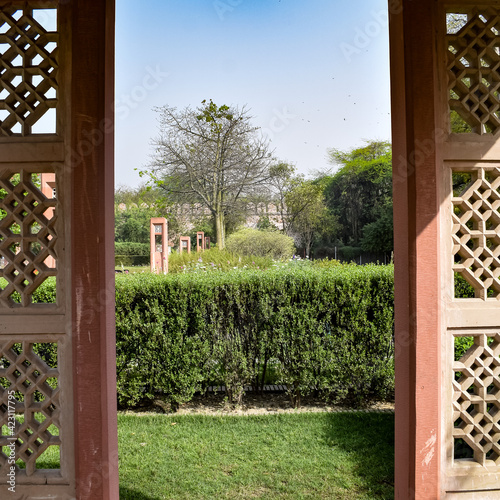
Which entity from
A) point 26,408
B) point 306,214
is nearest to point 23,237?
point 26,408

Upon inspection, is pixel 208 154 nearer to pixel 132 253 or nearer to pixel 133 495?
pixel 132 253

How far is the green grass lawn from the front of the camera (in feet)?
9.12

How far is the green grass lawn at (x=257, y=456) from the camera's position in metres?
2.78

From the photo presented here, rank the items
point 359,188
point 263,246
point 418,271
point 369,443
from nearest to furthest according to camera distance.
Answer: point 418,271
point 369,443
point 263,246
point 359,188

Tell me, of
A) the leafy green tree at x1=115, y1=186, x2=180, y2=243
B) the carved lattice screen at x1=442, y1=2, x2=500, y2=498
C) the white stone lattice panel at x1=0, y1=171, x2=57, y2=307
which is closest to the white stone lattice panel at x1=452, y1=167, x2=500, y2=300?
the carved lattice screen at x1=442, y1=2, x2=500, y2=498

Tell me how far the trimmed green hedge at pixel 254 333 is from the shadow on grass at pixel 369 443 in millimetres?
336

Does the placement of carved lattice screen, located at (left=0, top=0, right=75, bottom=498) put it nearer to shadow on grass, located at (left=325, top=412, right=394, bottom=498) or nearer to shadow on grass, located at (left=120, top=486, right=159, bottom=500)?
shadow on grass, located at (left=120, top=486, right=159, bottom=500)

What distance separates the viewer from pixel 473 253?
2023 mm

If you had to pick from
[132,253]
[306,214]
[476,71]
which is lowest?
[132,253]

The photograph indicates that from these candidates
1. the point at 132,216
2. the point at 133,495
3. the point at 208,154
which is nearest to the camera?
the point at 133,495

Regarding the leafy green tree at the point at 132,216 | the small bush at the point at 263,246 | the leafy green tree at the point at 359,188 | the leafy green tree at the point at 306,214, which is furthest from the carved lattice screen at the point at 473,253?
the leafy green tree at the point at 359,188

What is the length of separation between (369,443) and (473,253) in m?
2.09

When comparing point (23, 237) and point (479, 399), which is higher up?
point (23, 237)

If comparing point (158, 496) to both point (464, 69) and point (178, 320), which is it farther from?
point (464, 69)
